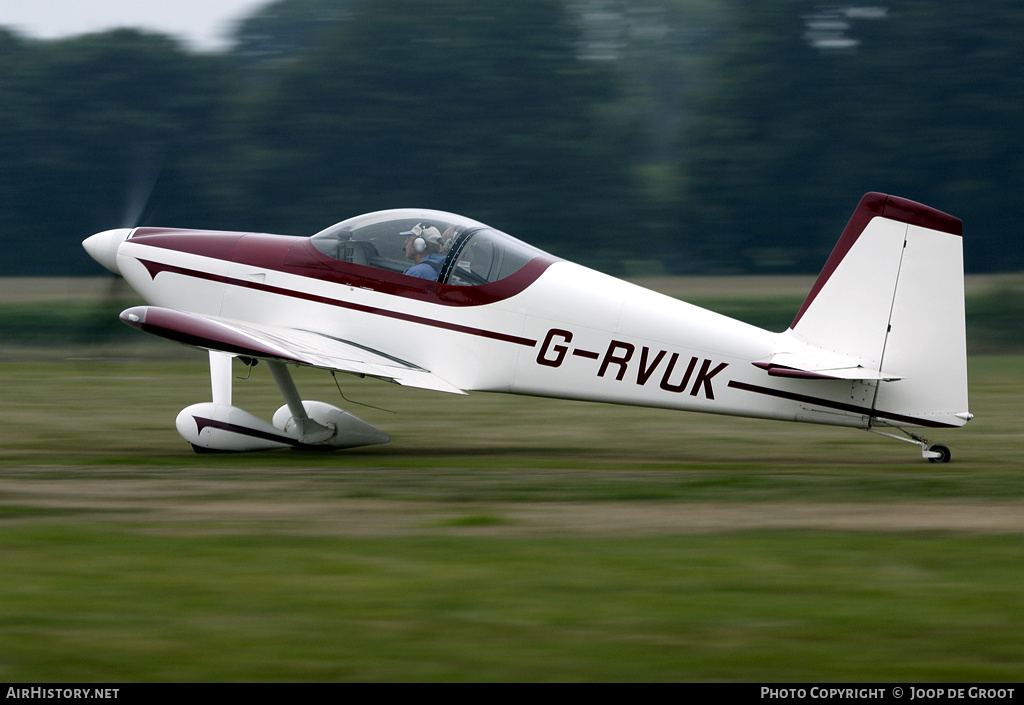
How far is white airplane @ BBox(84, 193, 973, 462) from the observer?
886 centimetres

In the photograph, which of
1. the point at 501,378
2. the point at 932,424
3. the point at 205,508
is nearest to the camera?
the point at 205,508

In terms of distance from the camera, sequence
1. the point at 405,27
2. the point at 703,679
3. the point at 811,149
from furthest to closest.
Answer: the point at 405,27 < the point at 811,149 < the point at 703,679

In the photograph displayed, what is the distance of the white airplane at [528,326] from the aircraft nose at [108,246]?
11 cm

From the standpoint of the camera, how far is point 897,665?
15.3 feet

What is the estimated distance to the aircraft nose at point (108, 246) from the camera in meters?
10.6

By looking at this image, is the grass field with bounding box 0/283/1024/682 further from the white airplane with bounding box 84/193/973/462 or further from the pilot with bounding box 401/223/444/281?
the pilot with bounding box 401/223/444/281

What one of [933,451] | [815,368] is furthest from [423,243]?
[933,451]

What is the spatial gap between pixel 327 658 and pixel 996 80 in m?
45.3

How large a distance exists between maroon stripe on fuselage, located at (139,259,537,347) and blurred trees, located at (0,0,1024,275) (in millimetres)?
34674

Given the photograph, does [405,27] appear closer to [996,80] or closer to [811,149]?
[811,149]

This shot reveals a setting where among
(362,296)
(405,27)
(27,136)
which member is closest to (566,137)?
(405,27)

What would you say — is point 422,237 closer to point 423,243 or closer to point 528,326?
point 423,243

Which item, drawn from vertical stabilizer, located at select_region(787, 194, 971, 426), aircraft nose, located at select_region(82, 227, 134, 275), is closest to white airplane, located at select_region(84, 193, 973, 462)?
vertical stabilizer, located at select_region(787, 194, 971, 426)

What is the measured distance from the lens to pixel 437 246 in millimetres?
9688
